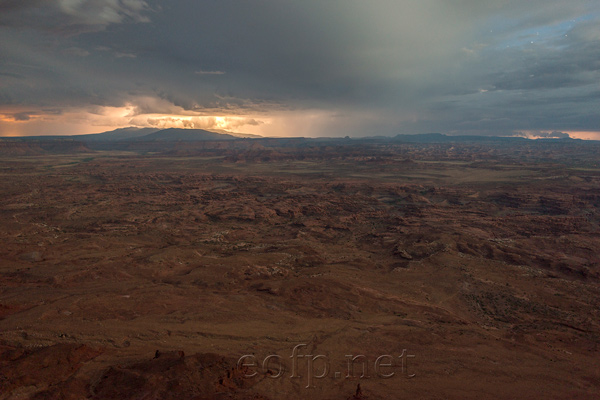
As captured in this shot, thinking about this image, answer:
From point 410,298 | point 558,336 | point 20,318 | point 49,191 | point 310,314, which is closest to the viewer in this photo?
point 20,318

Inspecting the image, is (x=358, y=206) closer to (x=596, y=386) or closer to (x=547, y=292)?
(x=547, y=292)

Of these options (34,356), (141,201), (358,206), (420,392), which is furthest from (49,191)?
(420,392)

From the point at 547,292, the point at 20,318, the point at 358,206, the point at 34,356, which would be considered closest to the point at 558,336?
the point at 547,292

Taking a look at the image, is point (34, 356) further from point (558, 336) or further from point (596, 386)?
point (558, 336)

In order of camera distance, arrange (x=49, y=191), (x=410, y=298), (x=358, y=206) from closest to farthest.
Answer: (x=410, y=298) → (x=358, y=206) → (x=49, y=191)

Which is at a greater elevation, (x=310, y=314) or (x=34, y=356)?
(x=34, y=356)

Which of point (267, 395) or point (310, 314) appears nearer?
point (267, 395)
